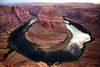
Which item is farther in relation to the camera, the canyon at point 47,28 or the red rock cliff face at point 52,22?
the red rock cliff face at point 52,22

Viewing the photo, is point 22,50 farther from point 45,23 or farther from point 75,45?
point 75,45

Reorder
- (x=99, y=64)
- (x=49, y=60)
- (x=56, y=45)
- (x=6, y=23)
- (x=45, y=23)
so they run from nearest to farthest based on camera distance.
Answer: (x=99, y=64), (x=49, y=60), (x=56, y=45), (x=45, y=23), (x=6, y=23)

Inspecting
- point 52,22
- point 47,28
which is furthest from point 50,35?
point 52,22

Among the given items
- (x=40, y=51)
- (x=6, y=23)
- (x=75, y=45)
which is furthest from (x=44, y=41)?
(x=6, y=23)

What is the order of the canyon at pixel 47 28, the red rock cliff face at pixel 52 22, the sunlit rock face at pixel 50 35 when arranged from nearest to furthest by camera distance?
the canyon at pixel 47 28, the sunlit rock face at pixel 50 35, the red rock cliff face at pixel 52 22

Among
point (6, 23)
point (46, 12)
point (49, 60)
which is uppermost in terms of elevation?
point (46, 12)

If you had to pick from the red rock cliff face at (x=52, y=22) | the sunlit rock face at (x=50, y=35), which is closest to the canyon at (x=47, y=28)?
the red rock cliff face at (x=52, y=22)

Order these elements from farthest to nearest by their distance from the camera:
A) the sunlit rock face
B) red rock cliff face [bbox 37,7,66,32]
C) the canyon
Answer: red rock cliff face [bbox 37,7,66,32]
the sunlit rock face
the canyon

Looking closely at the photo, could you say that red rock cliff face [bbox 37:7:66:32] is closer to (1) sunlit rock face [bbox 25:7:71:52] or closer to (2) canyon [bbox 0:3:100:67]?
(1) sunlit rock face [bbox 25:7:71:52]

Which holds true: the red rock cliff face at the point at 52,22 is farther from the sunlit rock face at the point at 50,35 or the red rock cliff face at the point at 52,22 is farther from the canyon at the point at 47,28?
the canyon at the point at 47,28

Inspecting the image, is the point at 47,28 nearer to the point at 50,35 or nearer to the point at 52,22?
the point at 52,22

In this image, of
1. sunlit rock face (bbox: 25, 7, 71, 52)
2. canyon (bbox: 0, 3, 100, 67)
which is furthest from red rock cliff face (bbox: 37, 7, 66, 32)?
canyon (bbox: 0, 3, 100, 67)
